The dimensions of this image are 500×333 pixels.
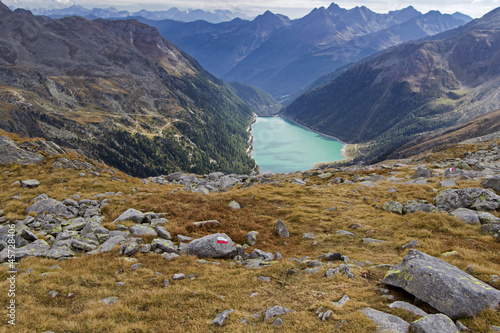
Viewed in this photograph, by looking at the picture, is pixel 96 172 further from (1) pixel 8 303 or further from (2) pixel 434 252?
(2) pixel 434 252

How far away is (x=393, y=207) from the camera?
84.1 feet

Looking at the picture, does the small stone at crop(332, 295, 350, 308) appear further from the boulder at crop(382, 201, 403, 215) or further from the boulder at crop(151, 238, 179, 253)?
the boulder at crop(382, 201, 403, 215)

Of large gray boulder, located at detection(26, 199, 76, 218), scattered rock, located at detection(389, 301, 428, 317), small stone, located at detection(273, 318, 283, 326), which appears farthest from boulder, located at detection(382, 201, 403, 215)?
large gray boulder, located at detection(26, 199, 76, 218)

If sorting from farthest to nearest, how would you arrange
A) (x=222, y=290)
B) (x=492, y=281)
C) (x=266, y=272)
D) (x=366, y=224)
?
1. (x=366, y=224)
2. (x=266, y=272)
3. (x=222, y=290)
4. (x=492, y=281)

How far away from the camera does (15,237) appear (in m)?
17.0

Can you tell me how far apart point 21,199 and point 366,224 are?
3271 cm

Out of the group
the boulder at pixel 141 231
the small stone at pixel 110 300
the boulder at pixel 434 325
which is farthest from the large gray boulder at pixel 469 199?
the small stone at pixel 110 300

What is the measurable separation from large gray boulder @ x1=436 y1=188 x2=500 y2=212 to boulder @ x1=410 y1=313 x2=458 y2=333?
17075 millimetres

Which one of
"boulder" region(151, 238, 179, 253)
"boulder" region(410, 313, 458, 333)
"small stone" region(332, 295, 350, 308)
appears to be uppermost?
"boulder" region(410, 313, 458, 333)

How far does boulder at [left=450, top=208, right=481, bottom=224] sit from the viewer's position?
763 inches

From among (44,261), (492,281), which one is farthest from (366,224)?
(44,261)

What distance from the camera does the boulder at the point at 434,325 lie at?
8875 mm

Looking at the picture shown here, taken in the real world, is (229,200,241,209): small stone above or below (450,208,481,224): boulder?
below

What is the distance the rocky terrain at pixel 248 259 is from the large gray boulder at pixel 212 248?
71 millimetres
